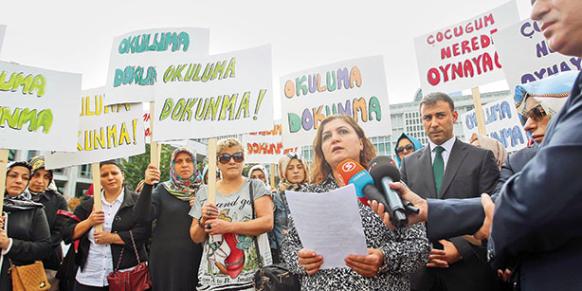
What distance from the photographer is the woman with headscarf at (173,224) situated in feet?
10.7

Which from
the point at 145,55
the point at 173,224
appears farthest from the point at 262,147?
the point at 173,224

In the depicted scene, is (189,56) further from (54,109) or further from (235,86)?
(54,109)

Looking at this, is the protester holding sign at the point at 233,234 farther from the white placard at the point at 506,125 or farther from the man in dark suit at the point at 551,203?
the white placard at the point at 506,125

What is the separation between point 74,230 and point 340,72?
3053 millimetres

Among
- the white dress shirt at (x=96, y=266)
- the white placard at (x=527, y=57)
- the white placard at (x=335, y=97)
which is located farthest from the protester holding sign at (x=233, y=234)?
the white placard at (x=527, y=57)

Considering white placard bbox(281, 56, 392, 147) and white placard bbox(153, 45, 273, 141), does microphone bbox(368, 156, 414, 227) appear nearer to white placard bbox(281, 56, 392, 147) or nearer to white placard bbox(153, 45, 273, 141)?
white placard bbox(153, 45, 273, 141)

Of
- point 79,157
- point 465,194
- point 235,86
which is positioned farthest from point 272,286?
point 79,157

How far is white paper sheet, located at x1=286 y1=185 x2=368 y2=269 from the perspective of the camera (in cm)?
177

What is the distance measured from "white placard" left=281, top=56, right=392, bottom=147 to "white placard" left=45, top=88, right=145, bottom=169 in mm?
1619

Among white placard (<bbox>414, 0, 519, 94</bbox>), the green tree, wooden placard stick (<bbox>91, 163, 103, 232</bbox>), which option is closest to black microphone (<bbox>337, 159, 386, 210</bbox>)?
wooden placard stick (<bbox>91, 163, 103, 232</bbox>)

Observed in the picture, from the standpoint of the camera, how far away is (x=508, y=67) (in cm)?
369

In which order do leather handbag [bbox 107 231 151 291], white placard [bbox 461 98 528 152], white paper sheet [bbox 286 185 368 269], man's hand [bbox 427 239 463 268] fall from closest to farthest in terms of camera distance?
white paper sheet [bbox 286 185 368 269] < man's hand [bbox 427 239 463 268] < leather handbag [bbox 107 231 151 291] < white placard [bbox 461 98 528 152]

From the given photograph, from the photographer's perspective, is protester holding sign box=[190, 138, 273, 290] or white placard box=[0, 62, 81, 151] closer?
protester holding sign box=[190, 138, 273, 290]

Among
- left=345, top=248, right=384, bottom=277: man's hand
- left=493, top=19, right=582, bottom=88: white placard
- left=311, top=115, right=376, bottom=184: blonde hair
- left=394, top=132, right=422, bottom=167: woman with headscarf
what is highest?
left=493, top=19, right=582, bottom=88: white placard
